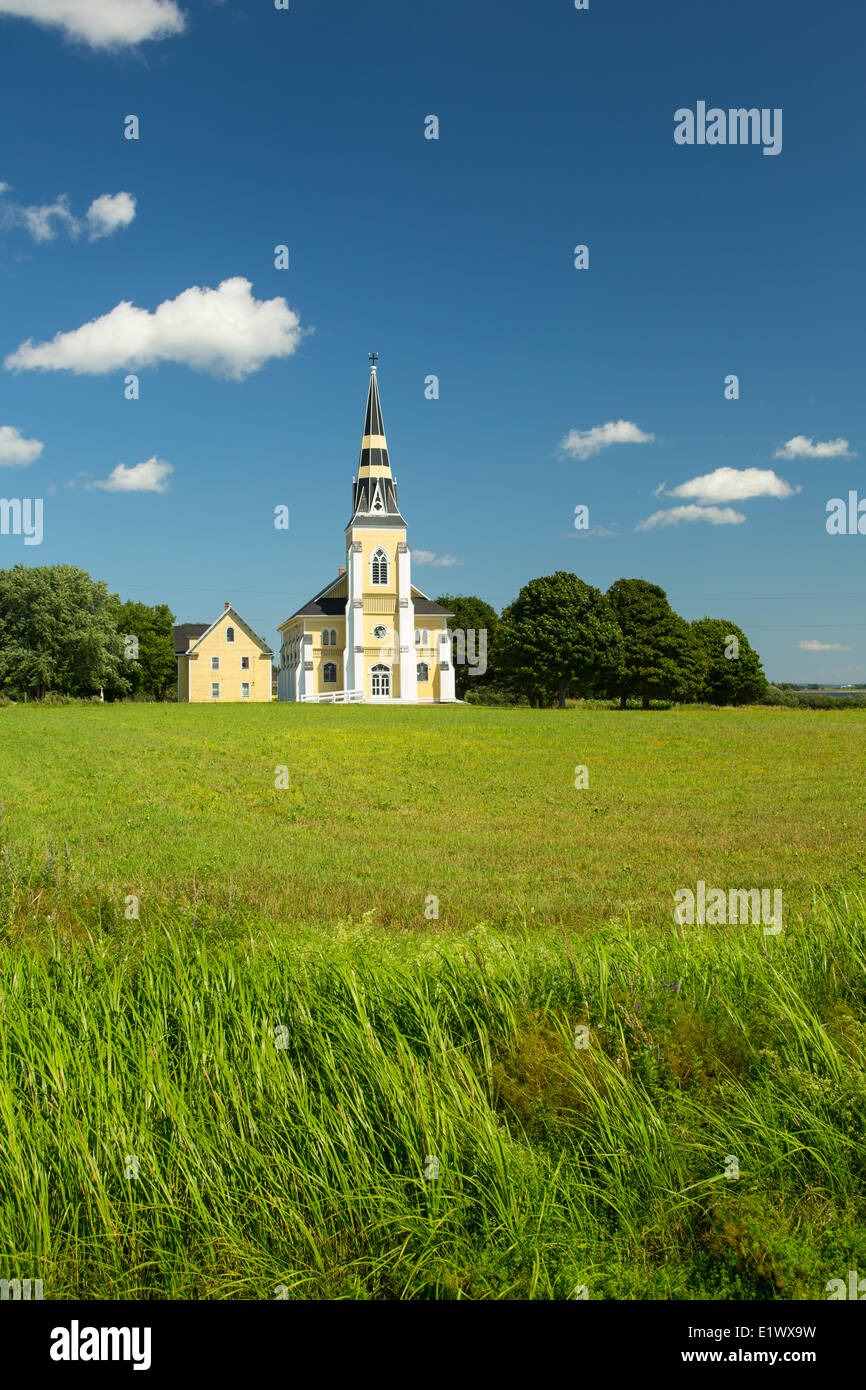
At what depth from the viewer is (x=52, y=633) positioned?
7219 centimetres

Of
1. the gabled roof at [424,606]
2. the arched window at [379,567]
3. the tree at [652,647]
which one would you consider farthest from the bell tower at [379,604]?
the tree at [652,647]

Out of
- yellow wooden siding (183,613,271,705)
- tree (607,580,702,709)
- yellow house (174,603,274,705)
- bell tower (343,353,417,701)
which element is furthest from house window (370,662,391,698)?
tree (607,580,702,709)

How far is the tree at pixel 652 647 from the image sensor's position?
69.8 metres

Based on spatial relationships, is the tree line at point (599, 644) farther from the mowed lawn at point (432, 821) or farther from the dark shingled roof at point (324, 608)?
the mowed lawn at point (432, 821)

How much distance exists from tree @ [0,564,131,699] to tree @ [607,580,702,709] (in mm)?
43547

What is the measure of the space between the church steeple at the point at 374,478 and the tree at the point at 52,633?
2380 cm

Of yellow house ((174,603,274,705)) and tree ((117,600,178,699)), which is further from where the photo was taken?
tree ((117,600,178,699))

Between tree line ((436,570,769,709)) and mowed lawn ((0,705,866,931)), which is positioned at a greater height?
tree line ((436,570,769,709))

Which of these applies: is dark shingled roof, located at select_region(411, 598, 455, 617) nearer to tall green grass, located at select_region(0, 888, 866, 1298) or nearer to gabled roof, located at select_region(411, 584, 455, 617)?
gabled roof, located at select_region(411, 584, 455, 617)

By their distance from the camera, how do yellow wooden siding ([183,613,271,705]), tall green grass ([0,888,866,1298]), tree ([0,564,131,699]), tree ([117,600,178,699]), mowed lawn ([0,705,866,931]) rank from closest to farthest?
tall green grass ([0,888,866,1298]), mowed lawn ([0,705,866,931]), tree ([0,564,131,699]), yellow wooden siding ([183,613,271,705]), tree ([117,600,178,699])

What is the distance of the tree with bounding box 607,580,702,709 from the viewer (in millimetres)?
69812

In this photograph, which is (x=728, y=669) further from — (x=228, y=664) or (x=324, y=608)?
(x=228, y=664)

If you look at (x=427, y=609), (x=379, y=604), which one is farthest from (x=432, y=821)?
(x=427, y=609)

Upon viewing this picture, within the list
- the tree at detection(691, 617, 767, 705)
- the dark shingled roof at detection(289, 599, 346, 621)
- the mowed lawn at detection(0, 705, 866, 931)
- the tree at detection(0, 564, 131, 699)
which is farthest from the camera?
the tree at detection(691, 617, 767, 705)
